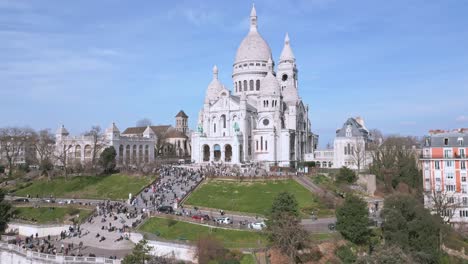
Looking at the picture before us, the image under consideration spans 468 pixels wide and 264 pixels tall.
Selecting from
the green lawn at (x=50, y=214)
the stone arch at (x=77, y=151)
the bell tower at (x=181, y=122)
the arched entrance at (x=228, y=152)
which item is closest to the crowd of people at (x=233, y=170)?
the arched entrance at (x=228, y=152)

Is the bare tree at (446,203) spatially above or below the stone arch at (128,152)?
below

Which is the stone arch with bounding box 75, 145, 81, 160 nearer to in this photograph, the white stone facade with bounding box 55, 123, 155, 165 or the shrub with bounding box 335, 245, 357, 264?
the white stone facade with bounding box 55, 123, 155, 165

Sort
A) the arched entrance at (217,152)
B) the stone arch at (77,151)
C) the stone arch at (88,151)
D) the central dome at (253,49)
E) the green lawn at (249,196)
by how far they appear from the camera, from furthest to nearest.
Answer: the stone arch at (77,151) < the stone arch at (88,151) < the central dome at (253,49) < the arched entrance at (217,152) < the green lawn at (249,196)

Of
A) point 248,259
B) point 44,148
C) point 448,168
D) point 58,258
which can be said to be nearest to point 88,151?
point 44,148

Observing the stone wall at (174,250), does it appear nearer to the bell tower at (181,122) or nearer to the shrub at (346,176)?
the shrub at (346,176)

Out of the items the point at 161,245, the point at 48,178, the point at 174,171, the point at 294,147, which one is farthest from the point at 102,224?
the point at 294,147

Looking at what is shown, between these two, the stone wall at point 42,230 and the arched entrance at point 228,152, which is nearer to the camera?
the stone wall at point 42,230

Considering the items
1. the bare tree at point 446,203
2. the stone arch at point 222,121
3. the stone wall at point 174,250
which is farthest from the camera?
the stone arch at point 222,121
